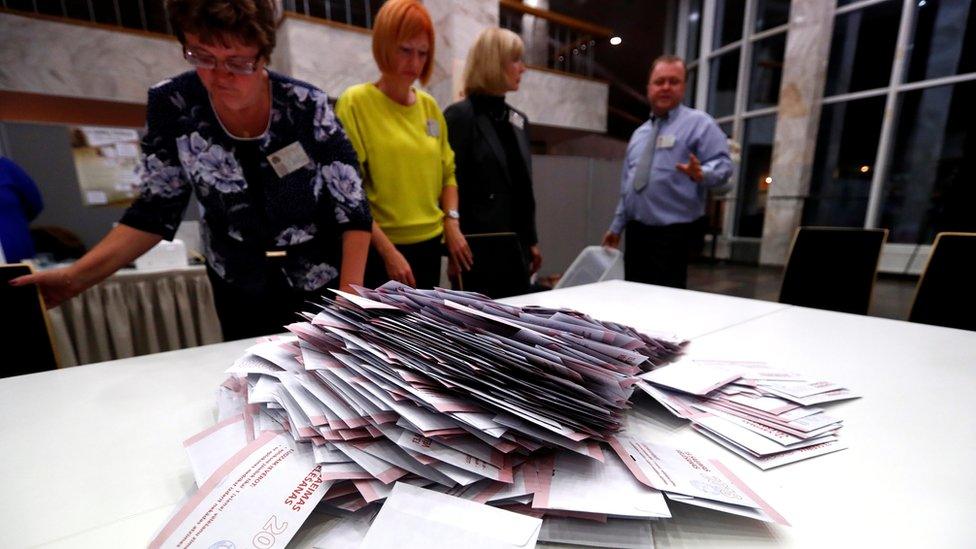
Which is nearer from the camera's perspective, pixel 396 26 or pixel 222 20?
pixel 222 20

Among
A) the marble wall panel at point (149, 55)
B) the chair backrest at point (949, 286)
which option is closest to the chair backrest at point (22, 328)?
the chair backrest at point (949, 286)

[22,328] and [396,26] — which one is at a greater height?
[396,26]

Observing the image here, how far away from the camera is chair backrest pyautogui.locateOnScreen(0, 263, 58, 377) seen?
871 mm

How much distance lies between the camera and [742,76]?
6082 mm

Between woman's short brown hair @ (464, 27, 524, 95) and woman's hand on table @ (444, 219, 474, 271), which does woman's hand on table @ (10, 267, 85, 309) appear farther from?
woman's short brown hair @ (464, 27, 524, 95)

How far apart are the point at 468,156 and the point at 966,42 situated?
597 cm

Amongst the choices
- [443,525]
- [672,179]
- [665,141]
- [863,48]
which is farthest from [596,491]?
[863,48]

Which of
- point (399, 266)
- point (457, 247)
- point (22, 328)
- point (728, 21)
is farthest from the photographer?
point (728, 21)

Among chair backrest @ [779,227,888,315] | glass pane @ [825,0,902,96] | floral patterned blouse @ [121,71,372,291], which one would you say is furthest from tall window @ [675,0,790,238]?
floral patterned blouse @ [121,71,372,291]

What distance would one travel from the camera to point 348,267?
1031 millimetres

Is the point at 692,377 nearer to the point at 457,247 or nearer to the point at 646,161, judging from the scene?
the point at 457,247

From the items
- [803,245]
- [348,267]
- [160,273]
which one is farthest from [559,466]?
[160,273]

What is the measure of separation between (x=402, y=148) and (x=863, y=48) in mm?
6473

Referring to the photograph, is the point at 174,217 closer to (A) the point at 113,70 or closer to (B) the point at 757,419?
(B) the point at 757,419
